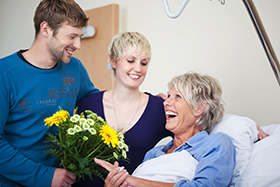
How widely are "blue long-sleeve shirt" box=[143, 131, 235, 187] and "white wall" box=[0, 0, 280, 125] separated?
0.65 metres

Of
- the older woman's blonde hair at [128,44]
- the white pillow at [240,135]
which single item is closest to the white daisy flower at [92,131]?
the older woman's blonde hair at [128,44]

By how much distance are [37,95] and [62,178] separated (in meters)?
0.46

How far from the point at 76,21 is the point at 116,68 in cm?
38

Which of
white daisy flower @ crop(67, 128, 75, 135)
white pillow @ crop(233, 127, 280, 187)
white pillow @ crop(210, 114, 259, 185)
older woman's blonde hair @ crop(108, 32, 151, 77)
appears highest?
older woman's blonde hair @ crop(108, 32, 151, 77)

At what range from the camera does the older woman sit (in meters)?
1.18

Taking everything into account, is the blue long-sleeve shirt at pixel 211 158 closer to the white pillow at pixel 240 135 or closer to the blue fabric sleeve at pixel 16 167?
the white pillow at pixel 240 135

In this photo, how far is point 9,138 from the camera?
1.35 m

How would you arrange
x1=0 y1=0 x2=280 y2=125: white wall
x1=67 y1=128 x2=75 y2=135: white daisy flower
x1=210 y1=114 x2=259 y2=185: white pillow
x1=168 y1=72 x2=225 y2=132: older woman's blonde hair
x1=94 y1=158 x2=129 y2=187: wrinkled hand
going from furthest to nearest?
1. x1=0 y1=0 x2=280 y2=125: white wall
2. x1=168 y1=72 x2=225 y2=132: older woman's blonde hair
3. x1=210 y1=114 x2=259 y2=185: white pillow
4. x1=94 y1=158 x2=129 y2=187: wrinkled hand
5. x1=67 y1=128 x2=75 y2=135: white daisy flower

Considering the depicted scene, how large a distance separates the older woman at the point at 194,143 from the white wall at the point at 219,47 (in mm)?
490

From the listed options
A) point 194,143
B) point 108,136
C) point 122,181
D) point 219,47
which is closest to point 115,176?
point 122,181

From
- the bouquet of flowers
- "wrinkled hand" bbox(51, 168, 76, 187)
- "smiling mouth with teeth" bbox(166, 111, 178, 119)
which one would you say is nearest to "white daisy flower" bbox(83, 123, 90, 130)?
the bouquet of flowers

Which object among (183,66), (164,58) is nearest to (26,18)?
(164,58)

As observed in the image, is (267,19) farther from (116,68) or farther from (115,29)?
(115,29)

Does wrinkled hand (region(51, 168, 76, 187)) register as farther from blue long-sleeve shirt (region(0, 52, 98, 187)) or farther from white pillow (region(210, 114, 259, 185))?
white pillow (region(210, 114, 259, 185))
